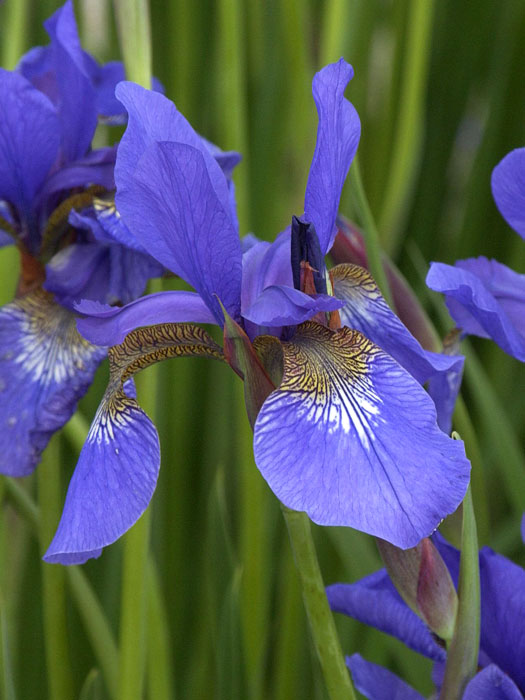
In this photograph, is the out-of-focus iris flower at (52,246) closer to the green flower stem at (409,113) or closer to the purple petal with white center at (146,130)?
the purple petal with white center at (146,130)

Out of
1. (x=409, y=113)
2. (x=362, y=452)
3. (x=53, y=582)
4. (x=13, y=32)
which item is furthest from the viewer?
(x=409, y=113)

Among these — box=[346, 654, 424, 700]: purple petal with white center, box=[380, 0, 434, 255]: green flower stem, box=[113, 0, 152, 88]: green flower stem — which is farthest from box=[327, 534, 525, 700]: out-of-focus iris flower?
box=[380, 0, 434, 255]: green flower stem

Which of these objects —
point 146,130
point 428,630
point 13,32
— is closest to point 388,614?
point 428,630

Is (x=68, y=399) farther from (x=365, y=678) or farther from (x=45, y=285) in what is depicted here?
(x=365, y=678)

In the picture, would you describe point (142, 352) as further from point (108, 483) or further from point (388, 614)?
point (388, 614)

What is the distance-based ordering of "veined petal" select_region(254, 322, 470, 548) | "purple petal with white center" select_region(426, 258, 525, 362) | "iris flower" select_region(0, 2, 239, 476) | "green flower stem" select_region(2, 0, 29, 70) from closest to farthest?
1. "veined petal" select_region(254, 322, 470, 548)
2. "purple petal with white center" select_region(426, 258, 525, 362)
3. "iris flower" select_region(0, 2, 239, 476)
4. "green flower stem" select_region(2, 0, 29, 70)

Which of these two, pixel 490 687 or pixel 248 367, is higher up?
pixel 248 367

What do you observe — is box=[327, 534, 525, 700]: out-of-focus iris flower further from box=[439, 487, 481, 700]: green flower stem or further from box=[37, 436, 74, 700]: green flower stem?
box=[37, 436, 74, 700]: green flower stem
